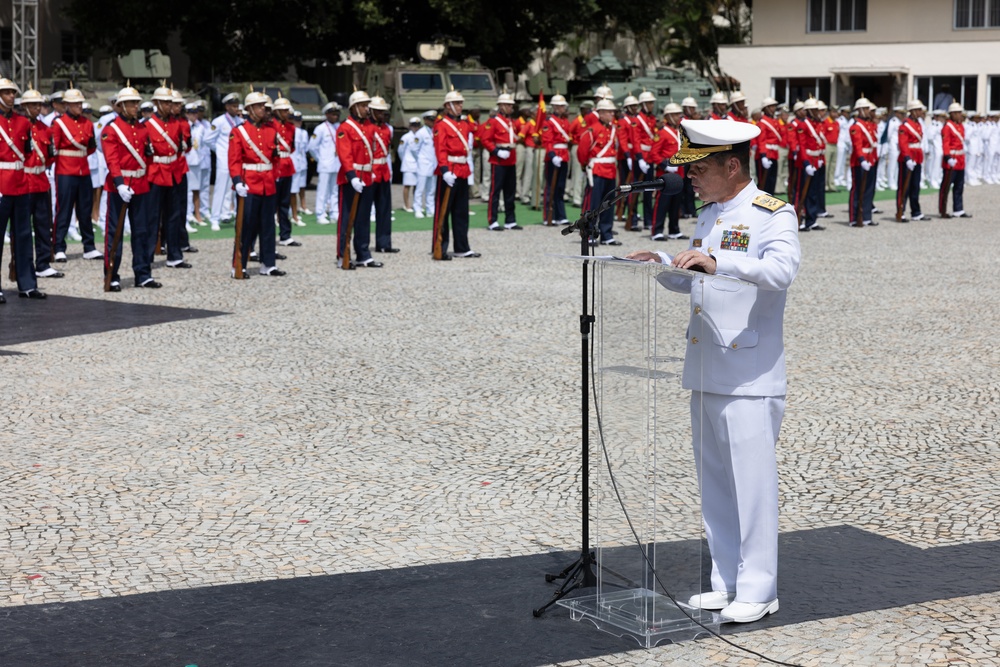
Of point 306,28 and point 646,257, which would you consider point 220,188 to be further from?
point 306,28

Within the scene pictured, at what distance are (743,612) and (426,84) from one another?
26.1 metres

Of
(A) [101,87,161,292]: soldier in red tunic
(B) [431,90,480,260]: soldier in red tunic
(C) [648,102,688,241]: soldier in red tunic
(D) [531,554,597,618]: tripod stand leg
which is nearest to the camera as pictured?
(D) [531,554,597,618]: tripod stand leg

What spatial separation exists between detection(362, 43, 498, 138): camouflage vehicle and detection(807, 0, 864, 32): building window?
20.2 meters

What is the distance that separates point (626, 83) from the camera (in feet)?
106

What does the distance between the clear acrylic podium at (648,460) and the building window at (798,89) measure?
143 ft

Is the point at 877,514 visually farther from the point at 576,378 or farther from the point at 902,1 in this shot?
the point at 902,1

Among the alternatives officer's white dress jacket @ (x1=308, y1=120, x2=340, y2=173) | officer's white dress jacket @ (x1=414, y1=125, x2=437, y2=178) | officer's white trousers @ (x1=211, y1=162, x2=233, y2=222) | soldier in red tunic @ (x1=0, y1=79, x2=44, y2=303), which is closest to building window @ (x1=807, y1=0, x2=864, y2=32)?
officer's white dress jacket @ (x1=414, y1=125, x2=437, y2=178)

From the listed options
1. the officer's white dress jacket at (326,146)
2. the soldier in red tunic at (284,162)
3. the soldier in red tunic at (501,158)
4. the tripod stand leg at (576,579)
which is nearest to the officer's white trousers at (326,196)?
the officer's white dress jacket at (326,146)

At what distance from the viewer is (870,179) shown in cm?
2155

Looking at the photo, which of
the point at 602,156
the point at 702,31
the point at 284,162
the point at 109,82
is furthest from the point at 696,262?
the point at 702,31

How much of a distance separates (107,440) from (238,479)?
120 cm

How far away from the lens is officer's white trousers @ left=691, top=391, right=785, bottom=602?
4.50 metres

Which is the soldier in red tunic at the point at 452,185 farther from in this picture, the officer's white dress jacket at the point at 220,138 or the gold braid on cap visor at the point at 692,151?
the gold braid on cap visor at the point at 692,151

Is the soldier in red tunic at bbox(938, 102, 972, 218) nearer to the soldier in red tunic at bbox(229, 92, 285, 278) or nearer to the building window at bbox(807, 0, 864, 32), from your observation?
the soldier in red tunic at bbox(229, 92, 285, 278)
